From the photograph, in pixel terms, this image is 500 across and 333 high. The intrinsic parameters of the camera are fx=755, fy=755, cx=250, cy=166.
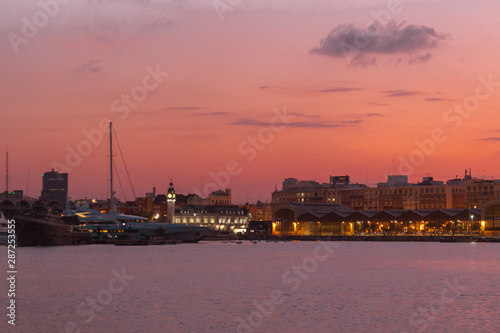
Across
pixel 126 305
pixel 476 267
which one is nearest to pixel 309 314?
pixel 126 305

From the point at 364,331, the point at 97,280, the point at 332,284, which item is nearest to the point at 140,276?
the point at 97,280

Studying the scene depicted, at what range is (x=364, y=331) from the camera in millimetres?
51344

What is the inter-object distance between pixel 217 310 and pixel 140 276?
35389 millimetres

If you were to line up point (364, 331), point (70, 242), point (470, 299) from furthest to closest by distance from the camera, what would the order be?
point (70, 242)
point (470, 299)
point (364, 331)

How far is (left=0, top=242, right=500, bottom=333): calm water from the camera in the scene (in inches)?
2135

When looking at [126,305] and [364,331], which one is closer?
[364,331]

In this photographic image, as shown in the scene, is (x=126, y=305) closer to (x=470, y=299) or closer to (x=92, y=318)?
(x=92, y=318)

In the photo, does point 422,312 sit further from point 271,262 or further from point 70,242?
point 70,242

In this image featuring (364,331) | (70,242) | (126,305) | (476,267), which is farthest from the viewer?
(70,242)

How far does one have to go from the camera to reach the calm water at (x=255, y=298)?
54.2 meters

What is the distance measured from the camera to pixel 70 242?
199 m

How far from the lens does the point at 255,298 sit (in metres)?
69.9

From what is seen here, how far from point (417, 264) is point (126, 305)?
66873 mm

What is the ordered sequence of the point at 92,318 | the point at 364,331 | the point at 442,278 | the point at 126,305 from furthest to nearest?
the point at 442,278 < the point at 126,305 < the point at 92,318 < the point at 364,331
